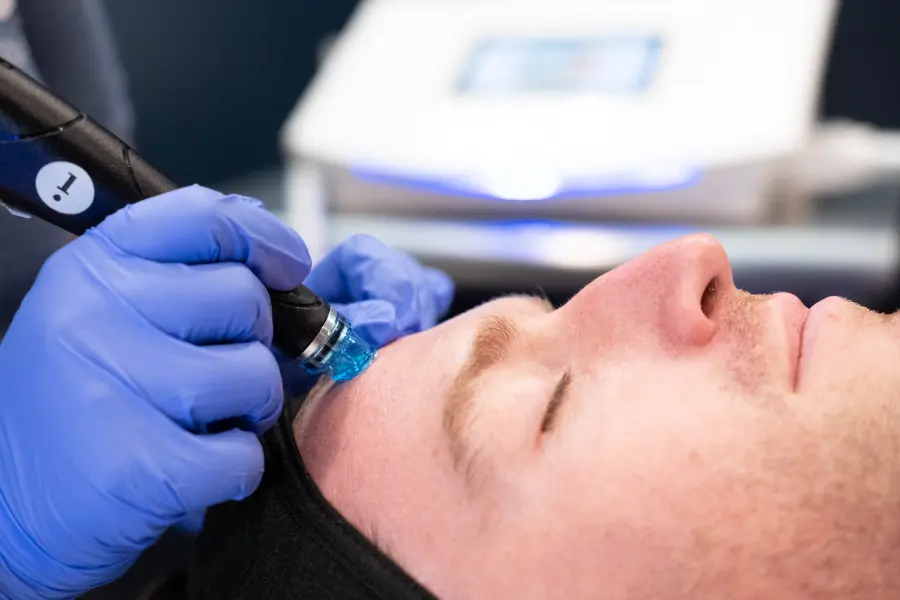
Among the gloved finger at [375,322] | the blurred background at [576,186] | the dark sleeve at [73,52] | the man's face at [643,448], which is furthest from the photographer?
the blurred background at [576,186]

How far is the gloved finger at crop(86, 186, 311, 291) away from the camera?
72 cm

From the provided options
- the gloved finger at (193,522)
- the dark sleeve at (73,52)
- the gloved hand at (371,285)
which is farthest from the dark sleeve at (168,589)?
the dark sleeve at (73,52)

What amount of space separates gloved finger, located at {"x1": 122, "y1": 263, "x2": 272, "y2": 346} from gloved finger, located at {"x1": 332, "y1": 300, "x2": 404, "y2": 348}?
21 cm

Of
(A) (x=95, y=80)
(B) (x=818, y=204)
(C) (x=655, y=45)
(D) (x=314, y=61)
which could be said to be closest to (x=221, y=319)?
(A) (x=95, y=80)

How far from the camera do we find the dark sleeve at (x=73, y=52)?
1.17 m

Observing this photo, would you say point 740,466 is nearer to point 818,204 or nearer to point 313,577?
point 313,577

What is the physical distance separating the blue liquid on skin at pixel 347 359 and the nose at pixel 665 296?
0.22 m

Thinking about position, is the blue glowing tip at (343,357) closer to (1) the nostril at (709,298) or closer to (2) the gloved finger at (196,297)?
(2) the gloved finger at (196,297)

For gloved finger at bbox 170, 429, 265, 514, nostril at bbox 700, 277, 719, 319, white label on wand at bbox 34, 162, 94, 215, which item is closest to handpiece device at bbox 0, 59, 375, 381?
white label on wand at bbox 34, 162, 94, 215

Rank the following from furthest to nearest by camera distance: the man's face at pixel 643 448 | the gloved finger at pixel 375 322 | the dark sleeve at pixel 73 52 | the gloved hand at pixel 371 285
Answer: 1. the dark sleeve at pixel 73 52
2. the gloved hand at pixel 371 285
3. the gloved finger at pixel 375 322
4. the man's face at pixel 643 448

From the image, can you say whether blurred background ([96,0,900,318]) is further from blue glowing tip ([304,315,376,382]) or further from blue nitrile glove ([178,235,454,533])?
blue glowing tip ([304,315,376,382])

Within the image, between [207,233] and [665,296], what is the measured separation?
449mm

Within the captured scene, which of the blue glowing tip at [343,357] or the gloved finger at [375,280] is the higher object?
the blue glowing tip at [343,357]

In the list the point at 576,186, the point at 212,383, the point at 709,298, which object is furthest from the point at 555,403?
the point at 576,186
